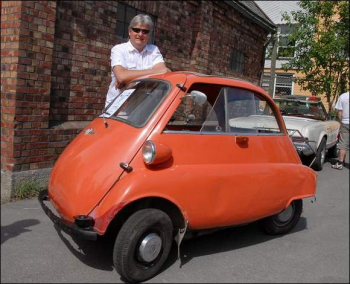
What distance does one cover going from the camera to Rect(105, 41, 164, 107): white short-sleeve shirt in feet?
12.7

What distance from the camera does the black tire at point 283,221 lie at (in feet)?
13.5

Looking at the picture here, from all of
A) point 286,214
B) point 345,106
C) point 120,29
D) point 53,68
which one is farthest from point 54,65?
point 345,106

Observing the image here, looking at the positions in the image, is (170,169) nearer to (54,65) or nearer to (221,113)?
(221,113)

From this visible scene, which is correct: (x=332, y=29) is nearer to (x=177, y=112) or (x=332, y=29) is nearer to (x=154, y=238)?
(x=177, y=112)

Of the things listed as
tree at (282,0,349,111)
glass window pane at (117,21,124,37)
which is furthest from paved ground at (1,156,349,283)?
tree at (282,0,349,111)

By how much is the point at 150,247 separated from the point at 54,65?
329cm

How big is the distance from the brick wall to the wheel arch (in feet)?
7.41

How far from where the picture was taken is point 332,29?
11695 millimetres

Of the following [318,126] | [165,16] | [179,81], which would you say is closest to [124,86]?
[179,81]

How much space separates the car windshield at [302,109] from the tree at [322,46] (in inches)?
121

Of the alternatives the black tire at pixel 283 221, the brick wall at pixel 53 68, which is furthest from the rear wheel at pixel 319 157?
the black tire at pixel 283 221

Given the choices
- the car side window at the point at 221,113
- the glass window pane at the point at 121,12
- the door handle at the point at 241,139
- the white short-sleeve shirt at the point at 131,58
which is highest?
the glass window pane at the point at 121,12

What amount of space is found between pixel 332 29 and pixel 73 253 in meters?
11.0

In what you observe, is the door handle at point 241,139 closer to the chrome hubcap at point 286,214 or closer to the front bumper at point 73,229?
the chrome hubcap at point 286,214
